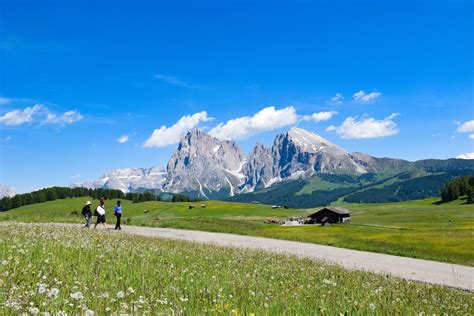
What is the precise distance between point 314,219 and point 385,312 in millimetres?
128094

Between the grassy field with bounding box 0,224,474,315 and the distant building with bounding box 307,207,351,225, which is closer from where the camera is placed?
the grassy field with bounding box 0,224,474,315

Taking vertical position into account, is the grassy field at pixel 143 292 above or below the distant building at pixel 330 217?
above

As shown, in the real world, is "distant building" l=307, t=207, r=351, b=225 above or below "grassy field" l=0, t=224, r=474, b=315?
below

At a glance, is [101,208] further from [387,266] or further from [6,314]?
[6,314]

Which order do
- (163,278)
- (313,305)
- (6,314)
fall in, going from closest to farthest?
(6,314) < (313,305) < (163,278)

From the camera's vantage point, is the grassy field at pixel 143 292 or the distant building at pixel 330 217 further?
the distant building at pixel 330 217

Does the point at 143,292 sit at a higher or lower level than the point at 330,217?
higher

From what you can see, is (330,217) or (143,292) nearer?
(143,292)

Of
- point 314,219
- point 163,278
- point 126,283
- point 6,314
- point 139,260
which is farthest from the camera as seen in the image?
point 314,219

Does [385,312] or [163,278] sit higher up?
[163,278]

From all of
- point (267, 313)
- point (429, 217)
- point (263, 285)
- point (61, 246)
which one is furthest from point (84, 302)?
point (429, 217)

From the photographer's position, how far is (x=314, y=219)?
5202 inches

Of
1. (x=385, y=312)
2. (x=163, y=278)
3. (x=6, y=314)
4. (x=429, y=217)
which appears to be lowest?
(x=429, y=217)

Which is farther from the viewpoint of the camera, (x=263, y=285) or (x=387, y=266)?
(x=387, y=266)
